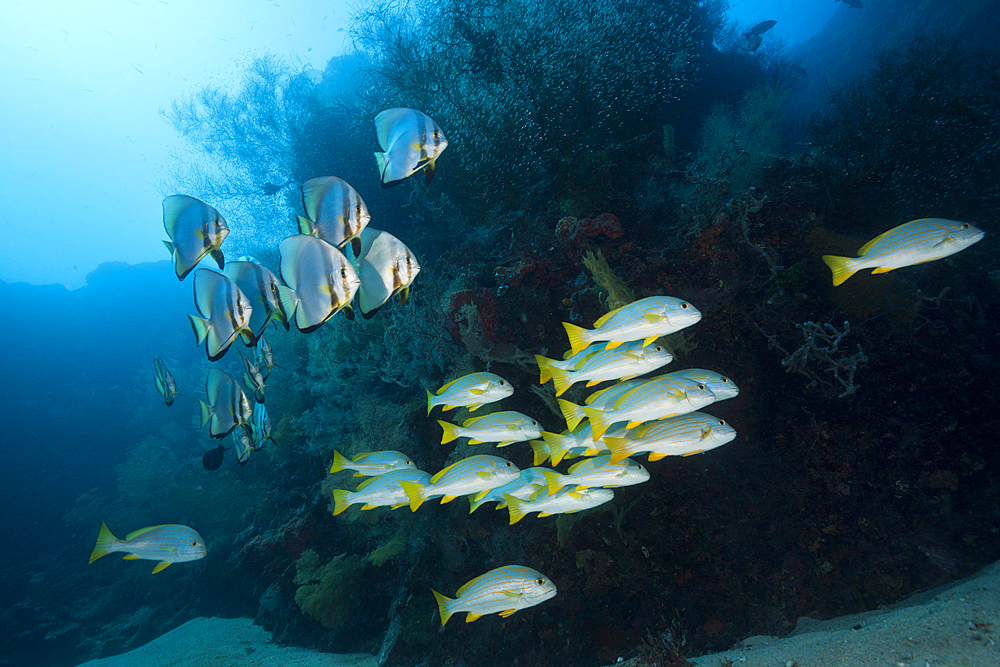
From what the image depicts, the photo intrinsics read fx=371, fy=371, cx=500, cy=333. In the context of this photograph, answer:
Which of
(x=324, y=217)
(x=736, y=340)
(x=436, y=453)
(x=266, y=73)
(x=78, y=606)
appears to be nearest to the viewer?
(x=324, y=217)

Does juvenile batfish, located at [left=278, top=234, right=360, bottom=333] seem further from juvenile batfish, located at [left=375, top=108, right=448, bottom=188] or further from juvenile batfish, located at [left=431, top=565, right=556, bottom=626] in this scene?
juvenile batfish, located at [left=431, top=565, right=556, bottom=626]

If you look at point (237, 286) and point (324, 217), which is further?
point (237, 286)

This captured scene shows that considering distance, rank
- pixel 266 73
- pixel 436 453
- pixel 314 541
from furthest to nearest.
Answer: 1. pixel 266 73
2. pixel 314 541
3. pixel 436 453

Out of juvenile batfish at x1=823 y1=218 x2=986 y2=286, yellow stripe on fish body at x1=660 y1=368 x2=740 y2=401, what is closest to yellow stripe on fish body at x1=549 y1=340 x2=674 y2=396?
yellow stripe on fish body at x1=660 y1=368 x2=740 y2=401

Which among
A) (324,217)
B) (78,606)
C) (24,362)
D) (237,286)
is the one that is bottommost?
(78,606)

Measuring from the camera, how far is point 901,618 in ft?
9.23

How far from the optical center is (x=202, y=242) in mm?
2484

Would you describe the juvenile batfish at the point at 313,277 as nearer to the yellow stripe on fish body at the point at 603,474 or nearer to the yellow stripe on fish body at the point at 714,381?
the yellow stripe on fish body at the point at 603,474

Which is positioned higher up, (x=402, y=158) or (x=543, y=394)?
(x=402, y=158)

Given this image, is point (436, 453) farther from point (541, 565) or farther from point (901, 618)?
point (901, 618)

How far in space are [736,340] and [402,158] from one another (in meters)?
4.10

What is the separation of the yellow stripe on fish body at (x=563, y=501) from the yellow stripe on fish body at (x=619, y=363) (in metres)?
0.86

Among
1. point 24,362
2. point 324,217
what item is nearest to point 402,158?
point 324,217

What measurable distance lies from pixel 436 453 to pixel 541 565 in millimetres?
2191
